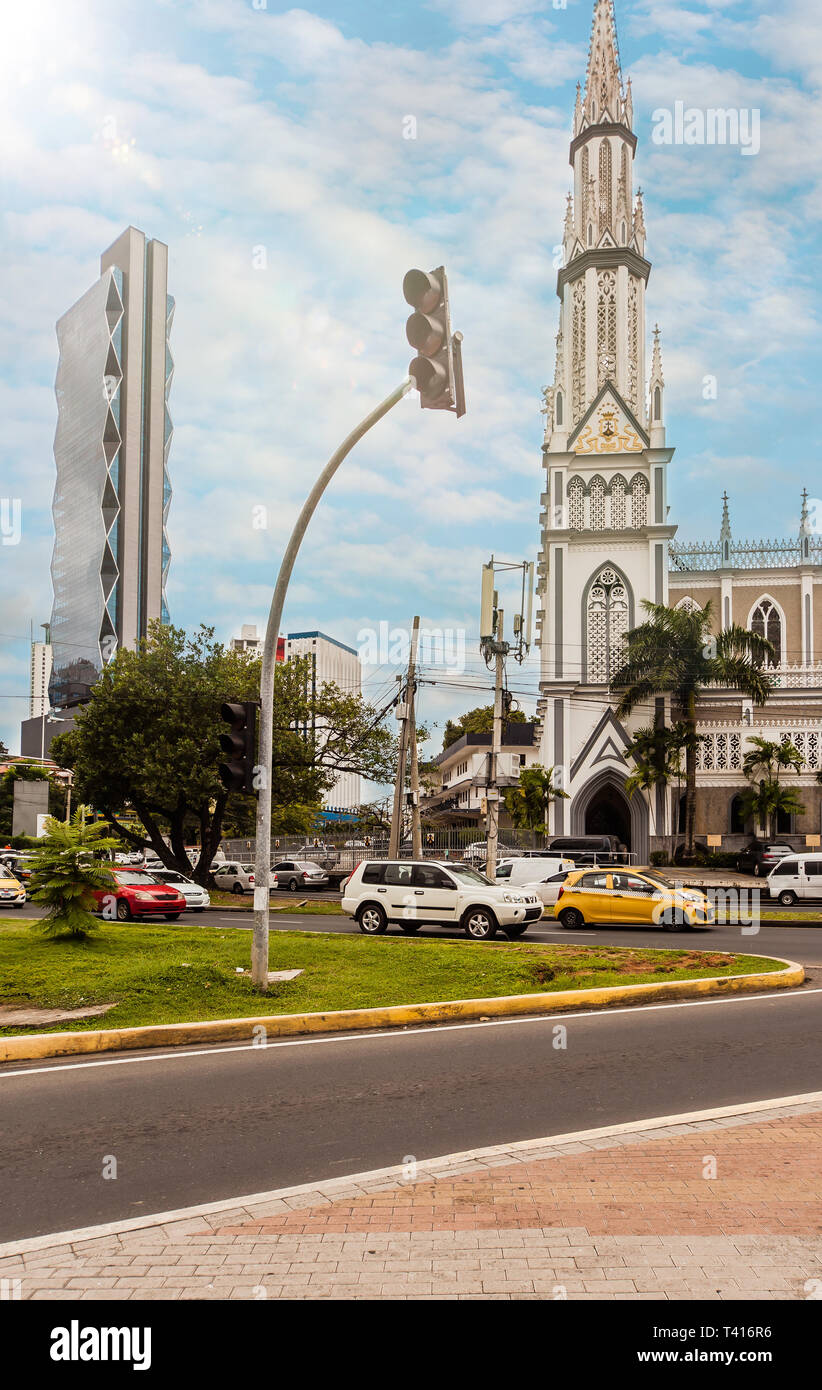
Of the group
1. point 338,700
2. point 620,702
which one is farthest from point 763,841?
point 338,700

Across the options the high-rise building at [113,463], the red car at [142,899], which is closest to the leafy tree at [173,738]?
the red car at [142,899]

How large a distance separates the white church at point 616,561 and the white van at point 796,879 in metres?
18.0

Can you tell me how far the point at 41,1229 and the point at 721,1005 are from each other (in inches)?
349

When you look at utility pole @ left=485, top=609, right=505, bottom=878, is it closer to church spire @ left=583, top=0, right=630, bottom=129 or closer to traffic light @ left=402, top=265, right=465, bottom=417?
traffic light @ left=402, top=265, right=465, bottom=417

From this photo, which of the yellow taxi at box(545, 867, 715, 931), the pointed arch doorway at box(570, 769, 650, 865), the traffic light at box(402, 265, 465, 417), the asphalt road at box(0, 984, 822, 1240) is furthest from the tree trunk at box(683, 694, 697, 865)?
the traffic light at box(402, 265, 465, 417)

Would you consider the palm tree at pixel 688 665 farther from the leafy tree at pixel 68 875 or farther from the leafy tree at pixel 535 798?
the leafy tree at pixel 68 875

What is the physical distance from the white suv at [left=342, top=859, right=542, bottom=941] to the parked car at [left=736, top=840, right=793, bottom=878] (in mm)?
23490

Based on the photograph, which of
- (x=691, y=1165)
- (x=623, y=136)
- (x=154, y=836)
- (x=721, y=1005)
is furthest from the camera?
(x=623, y=136)

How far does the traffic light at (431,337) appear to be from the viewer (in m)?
9.57

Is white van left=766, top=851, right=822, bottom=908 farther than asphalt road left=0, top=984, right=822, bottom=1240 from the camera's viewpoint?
Yes

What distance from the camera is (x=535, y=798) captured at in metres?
50.9

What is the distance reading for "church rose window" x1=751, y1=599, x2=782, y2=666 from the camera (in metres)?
58.9
